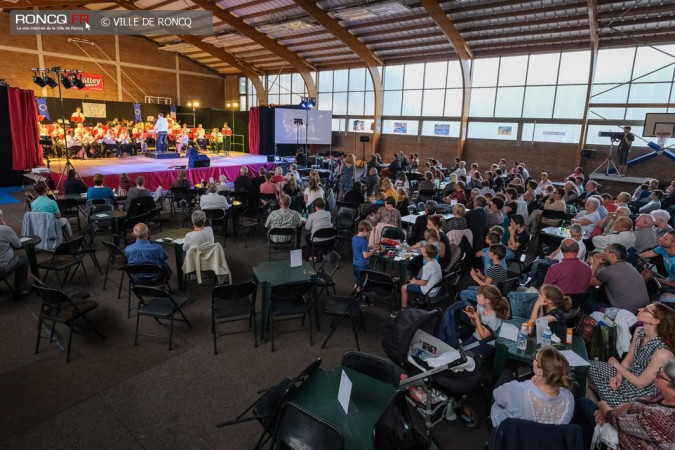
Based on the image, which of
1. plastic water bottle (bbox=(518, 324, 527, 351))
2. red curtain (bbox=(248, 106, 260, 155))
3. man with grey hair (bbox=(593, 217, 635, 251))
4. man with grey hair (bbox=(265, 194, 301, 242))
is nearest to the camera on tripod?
man with grey hair (bbox=(593, 217, 635, 251))

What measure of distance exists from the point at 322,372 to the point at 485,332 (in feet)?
4.81

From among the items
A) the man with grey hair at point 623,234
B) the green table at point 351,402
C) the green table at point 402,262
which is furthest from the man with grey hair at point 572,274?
the green table at point 351,402

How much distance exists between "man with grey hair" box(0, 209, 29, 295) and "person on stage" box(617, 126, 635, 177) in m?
15.2

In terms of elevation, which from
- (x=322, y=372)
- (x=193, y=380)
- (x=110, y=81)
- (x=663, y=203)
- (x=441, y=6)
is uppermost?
(x=441, y=6)

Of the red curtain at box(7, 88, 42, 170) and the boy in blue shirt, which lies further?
the red curtain at box(7, 88, 42, 170)

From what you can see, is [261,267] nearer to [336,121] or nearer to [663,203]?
[663,203]

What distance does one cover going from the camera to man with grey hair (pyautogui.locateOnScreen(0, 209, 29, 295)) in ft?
15.8

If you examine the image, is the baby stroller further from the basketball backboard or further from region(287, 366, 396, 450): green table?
the basketball backboard

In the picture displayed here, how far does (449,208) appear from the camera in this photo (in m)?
7.57

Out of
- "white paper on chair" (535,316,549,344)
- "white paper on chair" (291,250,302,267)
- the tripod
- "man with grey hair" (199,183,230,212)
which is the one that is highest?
the tripod

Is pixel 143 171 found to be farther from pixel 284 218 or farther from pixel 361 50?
pixel 361 50

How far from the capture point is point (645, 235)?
5.51 meters

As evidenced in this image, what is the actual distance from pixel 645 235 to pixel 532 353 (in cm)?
383

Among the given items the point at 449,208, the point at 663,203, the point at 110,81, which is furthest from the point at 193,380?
the point at 110,81
